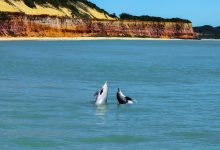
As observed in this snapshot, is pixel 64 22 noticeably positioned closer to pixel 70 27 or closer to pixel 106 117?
pixel 70 27

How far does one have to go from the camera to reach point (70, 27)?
14762 centimetres

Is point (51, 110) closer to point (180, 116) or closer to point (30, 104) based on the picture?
point (30, 104)

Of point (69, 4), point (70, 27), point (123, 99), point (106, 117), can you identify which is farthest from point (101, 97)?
point (69, 4)

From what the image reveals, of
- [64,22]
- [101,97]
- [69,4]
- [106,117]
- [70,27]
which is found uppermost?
[69,4]

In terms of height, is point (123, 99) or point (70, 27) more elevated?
point (123, 99)

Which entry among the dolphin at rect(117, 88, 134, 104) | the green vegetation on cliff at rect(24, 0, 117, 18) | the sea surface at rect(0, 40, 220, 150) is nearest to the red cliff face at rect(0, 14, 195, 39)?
the green vegetation on cliff at rect(24, 0, 117, 18)

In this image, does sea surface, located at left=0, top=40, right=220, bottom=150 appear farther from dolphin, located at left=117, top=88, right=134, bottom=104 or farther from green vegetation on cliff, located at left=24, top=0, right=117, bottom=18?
green vegetation on cliff, located at left=24, top=0, right=117, bottom=18

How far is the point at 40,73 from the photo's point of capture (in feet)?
130

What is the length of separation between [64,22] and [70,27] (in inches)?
171

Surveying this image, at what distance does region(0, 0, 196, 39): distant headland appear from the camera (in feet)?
415

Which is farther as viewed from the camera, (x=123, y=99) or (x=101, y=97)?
(x=123, y=99)

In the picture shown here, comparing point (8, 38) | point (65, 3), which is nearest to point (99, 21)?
point (65, 3)

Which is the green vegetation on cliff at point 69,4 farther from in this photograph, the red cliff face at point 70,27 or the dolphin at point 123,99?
the dolphin at point 123,99

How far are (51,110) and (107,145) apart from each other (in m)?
5.89
